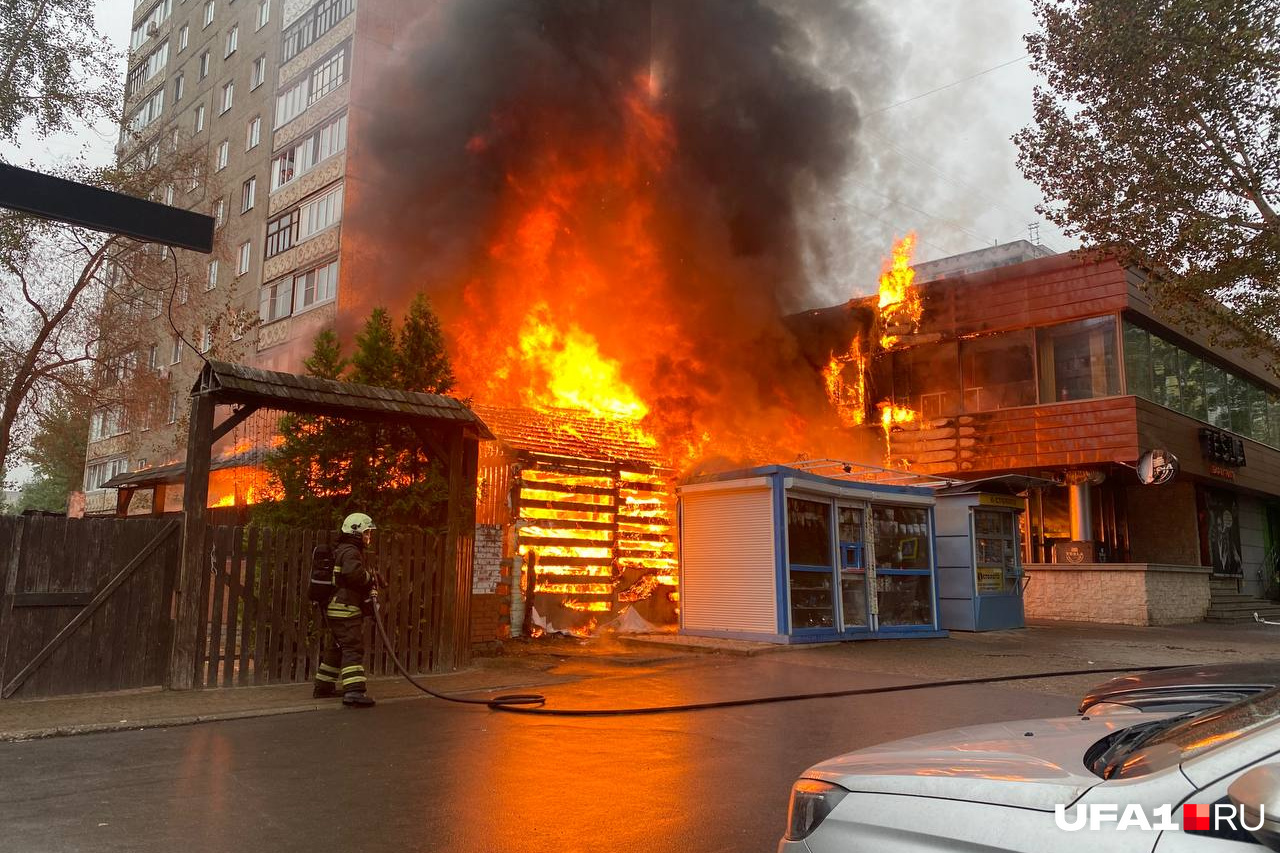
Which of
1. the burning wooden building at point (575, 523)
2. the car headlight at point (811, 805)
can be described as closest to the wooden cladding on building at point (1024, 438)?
the burning wooden building at point (575, 523)

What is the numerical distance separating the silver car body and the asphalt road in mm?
1851

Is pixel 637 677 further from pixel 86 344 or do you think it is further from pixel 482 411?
pixel 86 344

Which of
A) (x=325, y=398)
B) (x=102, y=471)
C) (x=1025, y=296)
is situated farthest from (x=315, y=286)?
(x=102, y=471)

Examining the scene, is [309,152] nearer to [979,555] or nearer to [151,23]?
[151,23]

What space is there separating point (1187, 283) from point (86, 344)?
70.5ft

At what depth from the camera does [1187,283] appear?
13.5 m

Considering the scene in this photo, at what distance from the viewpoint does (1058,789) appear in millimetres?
1989

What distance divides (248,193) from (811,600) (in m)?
27.5

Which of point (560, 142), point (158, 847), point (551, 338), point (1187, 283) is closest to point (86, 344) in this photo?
point (551, 338)

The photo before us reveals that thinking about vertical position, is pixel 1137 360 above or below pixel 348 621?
above

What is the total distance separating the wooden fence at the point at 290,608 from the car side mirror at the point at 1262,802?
8.66 metres

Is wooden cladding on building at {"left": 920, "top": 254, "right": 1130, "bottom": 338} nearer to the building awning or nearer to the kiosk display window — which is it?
the kiosk display window
